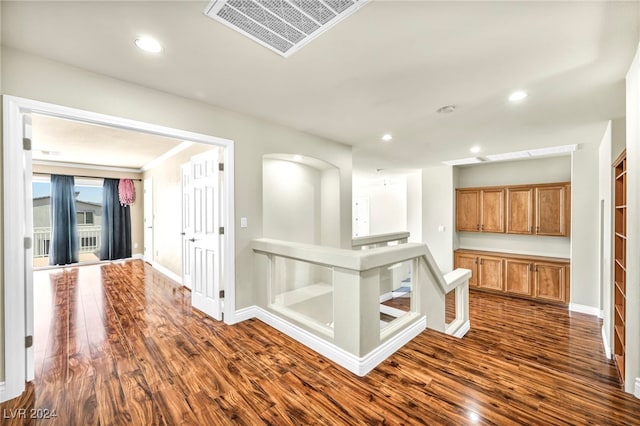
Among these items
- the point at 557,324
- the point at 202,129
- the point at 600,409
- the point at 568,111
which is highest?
the point at 568,111

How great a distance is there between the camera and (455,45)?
1756mm

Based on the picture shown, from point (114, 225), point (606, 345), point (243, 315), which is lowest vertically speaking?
point (606, 345)

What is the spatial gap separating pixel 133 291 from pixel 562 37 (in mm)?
5885

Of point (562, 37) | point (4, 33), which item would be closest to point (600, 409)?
point (562, 37)

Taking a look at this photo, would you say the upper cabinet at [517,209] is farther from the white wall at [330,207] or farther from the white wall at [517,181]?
the white wall at [330,207]

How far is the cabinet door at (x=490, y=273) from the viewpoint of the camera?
204 inches

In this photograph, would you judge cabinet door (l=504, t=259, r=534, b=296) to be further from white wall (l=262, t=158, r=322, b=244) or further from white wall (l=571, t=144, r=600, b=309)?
white wall (l=262, t=158, r=322, b=244)

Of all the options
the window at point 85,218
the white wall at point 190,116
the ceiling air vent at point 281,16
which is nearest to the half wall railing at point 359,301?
the white wall at point 190,116

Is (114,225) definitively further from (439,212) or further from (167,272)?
(439,212)

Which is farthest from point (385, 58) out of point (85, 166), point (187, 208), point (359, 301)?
point (85, 166)

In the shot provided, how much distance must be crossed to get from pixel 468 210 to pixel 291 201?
13.5 feet

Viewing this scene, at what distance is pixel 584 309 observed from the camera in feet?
13.9

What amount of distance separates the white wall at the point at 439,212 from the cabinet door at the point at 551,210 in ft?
4.99

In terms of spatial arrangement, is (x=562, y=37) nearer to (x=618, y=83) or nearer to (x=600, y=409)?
(x=618, y=83)
